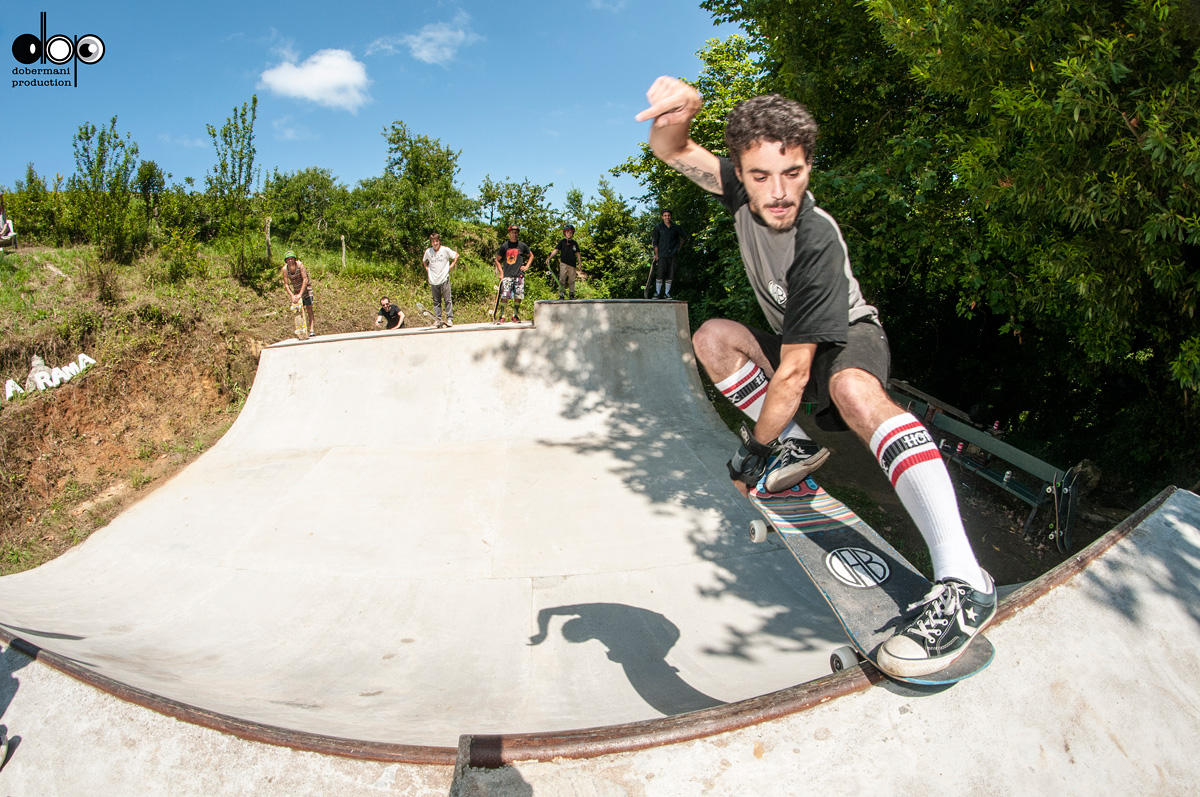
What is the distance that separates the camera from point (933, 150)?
6.00 meters

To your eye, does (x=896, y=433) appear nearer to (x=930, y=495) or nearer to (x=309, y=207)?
(x=930, y=495)

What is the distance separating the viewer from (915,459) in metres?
1.83

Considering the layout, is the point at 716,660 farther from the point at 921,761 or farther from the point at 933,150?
the point at 933,150

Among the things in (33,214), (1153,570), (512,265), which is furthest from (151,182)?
(1153,570)

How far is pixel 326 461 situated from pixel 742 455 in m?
6.18

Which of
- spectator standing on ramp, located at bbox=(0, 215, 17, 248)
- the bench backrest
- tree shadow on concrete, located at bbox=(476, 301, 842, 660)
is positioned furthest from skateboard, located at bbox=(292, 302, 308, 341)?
the bench backrest

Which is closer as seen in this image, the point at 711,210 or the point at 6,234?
the point at 6,234

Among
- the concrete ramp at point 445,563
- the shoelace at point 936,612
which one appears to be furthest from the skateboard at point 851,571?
the concrete ramp at point 445,563

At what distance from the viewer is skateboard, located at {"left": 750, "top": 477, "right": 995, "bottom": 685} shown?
198cm

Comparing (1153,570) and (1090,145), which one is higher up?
(1090,145)

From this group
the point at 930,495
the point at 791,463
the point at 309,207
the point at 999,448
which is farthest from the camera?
the point at 309,207

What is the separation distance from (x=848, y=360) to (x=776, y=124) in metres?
0.86

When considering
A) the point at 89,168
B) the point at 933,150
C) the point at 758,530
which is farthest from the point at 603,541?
the point at 89,168

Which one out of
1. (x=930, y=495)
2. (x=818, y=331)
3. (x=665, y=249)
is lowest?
(x=930, y=495)
